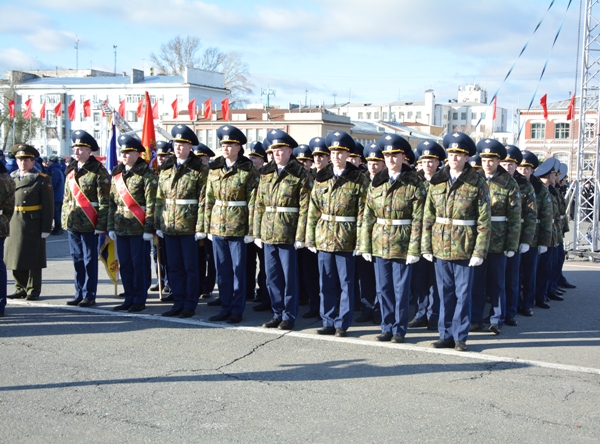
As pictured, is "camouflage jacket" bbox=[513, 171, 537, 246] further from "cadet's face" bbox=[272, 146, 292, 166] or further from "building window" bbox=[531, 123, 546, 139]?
"building window" bbox=[531, 123, 546, 139]

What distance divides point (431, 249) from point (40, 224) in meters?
5.19

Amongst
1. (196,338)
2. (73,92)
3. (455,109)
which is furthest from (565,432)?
(455,109)

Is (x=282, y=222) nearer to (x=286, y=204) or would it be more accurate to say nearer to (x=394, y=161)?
(x=286, y=204)

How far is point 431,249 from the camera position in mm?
6953

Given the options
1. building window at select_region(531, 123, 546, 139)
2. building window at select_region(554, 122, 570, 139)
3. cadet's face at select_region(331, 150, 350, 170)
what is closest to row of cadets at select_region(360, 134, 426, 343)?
cadet's face at select_region(331, 150, 350, 170)

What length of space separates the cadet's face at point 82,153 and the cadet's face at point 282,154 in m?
2.65

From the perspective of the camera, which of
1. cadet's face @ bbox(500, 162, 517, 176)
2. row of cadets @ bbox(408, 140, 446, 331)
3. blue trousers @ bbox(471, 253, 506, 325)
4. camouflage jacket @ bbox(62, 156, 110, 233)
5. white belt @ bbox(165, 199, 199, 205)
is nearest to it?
blue trousers @ bbox(471, 253, 506, 325)

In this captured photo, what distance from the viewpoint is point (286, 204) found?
762cm

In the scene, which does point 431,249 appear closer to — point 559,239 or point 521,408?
point 521,408

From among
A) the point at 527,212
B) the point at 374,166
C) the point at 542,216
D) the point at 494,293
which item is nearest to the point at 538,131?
the point at 542,216

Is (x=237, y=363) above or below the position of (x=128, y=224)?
below

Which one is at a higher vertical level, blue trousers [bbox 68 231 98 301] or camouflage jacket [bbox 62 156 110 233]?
camouflage jacket [bbox 62 156 110 233]

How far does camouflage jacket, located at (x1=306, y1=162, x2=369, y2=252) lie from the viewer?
7289 mm

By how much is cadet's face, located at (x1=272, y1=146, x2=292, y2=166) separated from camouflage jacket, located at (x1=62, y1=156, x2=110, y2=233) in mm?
2418
